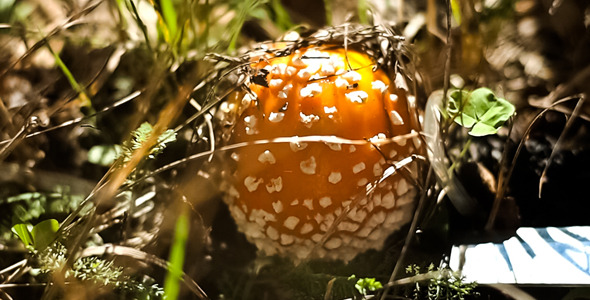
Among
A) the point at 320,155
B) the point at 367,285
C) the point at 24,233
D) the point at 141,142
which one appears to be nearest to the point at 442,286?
the point at 367,285

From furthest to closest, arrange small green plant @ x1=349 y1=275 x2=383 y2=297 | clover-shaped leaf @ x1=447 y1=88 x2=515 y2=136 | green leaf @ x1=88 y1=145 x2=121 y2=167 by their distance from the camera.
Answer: green leaf @ x1=88 y1=145 x2=121 y2=167 < clover-shaped leaf @ x1=447 y1=88 x2=515 y2=136 < small green plant @ x1=349 y1=275 x2=383 y2=297

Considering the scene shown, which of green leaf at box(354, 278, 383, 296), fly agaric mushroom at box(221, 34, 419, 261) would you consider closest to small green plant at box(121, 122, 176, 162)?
fly agaric mushroom at box(221, 34, 419, 261)

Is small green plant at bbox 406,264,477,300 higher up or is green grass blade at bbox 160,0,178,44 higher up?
green grass blade at bbox 160,0,178,44

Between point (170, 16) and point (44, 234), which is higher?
point (170, 16)

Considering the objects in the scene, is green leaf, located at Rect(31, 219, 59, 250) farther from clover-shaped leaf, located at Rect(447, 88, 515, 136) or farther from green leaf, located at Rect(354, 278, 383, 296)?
clover-shaped leaf, located at Rect(447, 88, 515, 136)

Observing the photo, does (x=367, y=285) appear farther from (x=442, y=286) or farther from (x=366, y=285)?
(x=442, y=286)

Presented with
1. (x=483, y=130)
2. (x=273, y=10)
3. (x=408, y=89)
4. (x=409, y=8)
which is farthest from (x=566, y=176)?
(x=273, y=10)

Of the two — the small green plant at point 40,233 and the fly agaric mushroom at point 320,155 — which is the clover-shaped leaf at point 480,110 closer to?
the fly agaric mushroom at point 320,155

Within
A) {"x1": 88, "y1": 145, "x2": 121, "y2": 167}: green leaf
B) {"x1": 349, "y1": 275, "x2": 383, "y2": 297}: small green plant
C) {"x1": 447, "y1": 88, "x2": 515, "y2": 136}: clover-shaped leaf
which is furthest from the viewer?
{"x1": 88, "y1": 145, "x2": 121, "y2": 167}: green leaf
